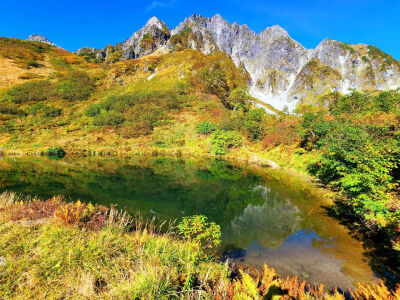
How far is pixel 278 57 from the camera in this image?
556ft

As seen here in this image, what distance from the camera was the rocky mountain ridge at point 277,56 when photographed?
12875 centimetres

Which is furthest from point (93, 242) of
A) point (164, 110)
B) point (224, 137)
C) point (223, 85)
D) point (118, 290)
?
point (223, 85)

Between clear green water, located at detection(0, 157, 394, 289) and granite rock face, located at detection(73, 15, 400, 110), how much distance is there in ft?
364

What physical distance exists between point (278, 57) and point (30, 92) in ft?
578

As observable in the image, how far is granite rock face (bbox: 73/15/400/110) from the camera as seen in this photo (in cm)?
12888

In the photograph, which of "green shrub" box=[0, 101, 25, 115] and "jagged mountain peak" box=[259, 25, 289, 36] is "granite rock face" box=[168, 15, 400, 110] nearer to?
"jagged mountain peak" box=[259, 25, 289, 36]

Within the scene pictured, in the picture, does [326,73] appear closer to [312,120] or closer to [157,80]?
[157,80]

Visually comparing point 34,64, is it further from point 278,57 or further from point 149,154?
point 278,57

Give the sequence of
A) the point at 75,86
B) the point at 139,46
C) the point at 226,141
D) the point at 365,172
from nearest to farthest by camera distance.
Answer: the point at 365,172, the point at 226,141, the point at 75,86, the point at 139,46

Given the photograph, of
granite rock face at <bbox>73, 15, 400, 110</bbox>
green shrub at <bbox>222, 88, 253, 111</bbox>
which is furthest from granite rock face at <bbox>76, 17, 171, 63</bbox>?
green shrub at <bbox>222, 88, 253, 111</bbox>

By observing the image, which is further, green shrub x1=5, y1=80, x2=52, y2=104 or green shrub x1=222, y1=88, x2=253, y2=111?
green shrub x1=222, y1=88, x2=253, y2=111

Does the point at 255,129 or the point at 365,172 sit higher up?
the point at 255,129

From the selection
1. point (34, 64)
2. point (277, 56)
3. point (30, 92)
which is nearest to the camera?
point (30, 92)

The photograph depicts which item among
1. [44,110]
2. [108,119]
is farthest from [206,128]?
[44,110]
